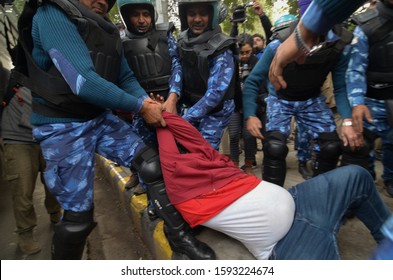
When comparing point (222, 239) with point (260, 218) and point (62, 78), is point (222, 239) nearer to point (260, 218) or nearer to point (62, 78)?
point (260, 218)

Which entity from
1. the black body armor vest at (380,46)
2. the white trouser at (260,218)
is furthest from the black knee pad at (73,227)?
the black body armor vest at (380,46)

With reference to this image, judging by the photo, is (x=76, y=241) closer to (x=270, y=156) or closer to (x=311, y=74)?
(x=270, y=156)

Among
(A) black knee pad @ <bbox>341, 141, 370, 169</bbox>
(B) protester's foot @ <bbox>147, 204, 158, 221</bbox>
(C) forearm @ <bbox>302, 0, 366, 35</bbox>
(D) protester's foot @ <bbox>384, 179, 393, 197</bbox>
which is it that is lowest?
(D) protester's foot @ <bbox>384, 179, 393, 197</bbox>

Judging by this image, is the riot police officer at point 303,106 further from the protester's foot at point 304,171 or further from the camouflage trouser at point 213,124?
the protester's foot at point 304,171

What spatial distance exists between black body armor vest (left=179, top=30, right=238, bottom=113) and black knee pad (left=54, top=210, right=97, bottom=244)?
1.46 metres

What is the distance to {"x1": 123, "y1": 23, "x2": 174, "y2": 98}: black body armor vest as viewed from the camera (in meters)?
2.77

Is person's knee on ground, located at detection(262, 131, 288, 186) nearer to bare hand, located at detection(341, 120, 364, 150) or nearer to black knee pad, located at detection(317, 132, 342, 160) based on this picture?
black knee pad, located at detection(317, 132, 342, 160)

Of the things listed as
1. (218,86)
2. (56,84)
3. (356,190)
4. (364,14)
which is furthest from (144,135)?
(364,14)

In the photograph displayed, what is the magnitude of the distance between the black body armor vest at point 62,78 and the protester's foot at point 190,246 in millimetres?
985

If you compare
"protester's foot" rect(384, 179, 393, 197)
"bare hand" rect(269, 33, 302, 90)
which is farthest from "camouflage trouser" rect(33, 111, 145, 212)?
"protester's foot" rect(384, 179, 393, 197)

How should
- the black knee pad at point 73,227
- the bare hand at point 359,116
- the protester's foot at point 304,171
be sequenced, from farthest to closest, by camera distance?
the protester's foot at point 304,171, the bare hand at point 359,116, the black knee pad at point 73,227

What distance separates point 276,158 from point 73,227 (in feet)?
5.23

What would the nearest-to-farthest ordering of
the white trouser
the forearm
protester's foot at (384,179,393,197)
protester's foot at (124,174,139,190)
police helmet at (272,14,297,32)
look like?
the forearm → the white trouser → police helmet at (272,14,297,32) → protester's foot at (384,179,393,197) → protester's foot at (124,174,139,190)

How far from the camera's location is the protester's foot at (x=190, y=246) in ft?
5.57
